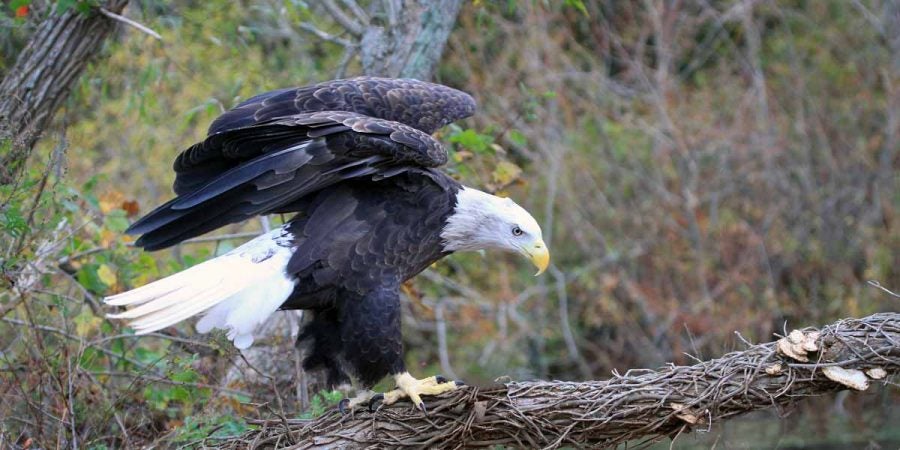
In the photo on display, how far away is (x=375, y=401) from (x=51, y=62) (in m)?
2.17

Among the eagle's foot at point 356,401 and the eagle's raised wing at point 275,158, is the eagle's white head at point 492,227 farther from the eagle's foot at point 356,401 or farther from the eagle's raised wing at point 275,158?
the eagle's foot at point 356,401

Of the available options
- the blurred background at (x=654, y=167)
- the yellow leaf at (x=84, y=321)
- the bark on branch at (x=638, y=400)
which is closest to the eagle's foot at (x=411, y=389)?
the bark on branch at (x=638, y=400)

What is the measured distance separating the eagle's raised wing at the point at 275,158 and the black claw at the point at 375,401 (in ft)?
2.58

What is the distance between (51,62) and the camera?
4.45m

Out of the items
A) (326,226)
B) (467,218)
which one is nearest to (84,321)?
(326,226)

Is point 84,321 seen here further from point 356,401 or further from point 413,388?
point 413,388

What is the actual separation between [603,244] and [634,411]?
5887 millimetres

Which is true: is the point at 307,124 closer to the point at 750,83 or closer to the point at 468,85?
the point at 468,85

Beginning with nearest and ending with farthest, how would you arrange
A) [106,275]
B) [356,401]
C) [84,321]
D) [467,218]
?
→ [356,401], [467,218], [84,321], [106,275]

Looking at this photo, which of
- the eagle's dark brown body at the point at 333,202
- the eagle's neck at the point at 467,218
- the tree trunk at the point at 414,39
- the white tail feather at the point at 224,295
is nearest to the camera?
the white tail feather at the point at 224,295

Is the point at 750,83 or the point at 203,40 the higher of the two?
the point at 203,40

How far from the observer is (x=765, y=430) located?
6242 mm

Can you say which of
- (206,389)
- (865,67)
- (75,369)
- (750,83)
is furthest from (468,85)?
(75,369)

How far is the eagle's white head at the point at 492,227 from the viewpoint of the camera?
395 centimetres
